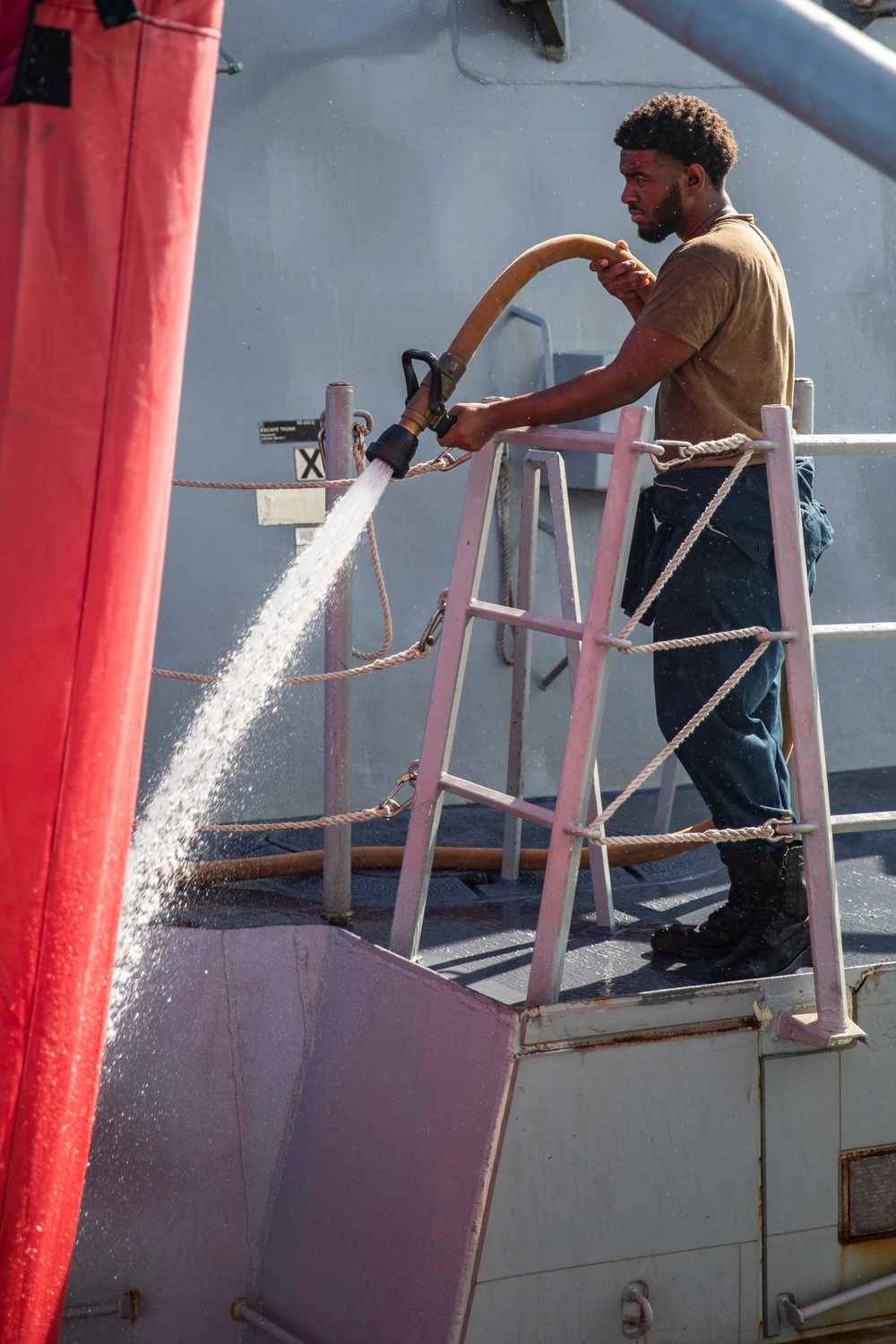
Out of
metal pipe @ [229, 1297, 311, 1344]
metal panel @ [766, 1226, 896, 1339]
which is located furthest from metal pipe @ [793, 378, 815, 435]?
metal pipe @ [229, 1297, 311, 1344]

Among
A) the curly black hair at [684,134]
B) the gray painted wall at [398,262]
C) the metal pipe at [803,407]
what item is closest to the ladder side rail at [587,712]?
the curly black hair at [684,134]

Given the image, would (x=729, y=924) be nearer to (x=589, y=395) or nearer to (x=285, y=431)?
(x=589, y=395)

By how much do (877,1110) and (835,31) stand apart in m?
2.12

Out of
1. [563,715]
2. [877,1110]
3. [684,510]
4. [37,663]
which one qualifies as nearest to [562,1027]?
[877,1110]

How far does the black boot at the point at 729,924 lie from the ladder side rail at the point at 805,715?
274 mm

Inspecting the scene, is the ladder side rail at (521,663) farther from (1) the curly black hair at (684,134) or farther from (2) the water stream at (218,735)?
(1) the curly black hair at (684,134)

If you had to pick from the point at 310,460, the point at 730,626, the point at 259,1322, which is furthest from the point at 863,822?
the point at 310,460

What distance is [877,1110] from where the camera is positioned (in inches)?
107

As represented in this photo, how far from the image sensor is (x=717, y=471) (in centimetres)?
273

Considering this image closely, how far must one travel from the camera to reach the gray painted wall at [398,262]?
442 cm

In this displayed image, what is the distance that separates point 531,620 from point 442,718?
316mm

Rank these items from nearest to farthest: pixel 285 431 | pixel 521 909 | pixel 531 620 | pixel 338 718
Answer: pixel 531 620 → pixel 338 718 → pixel 521 909 → pixel 285 431

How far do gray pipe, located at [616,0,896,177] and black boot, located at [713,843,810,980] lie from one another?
175cm

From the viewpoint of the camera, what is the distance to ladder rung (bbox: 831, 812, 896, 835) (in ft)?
8.27
